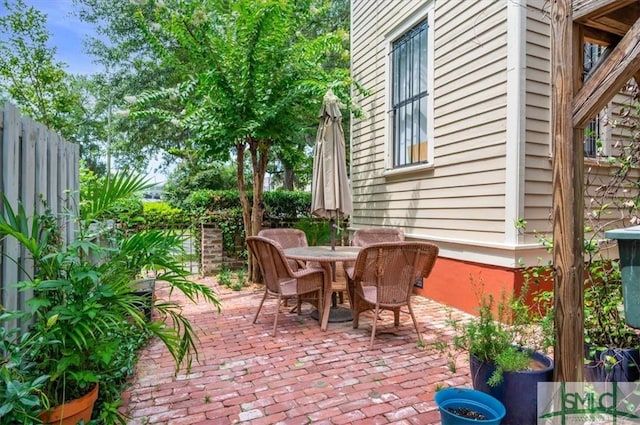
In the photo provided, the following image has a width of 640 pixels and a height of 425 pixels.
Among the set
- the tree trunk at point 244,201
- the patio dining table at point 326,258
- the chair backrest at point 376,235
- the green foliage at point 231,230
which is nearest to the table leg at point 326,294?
the patio dining table at point 326,258

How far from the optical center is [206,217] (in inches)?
272

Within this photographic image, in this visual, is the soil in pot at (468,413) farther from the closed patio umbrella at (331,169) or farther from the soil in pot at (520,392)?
the closed patio umbrella at (331,169)

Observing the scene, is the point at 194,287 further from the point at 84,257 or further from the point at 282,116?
the point at 282,116

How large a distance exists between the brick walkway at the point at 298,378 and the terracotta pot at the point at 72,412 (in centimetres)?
42

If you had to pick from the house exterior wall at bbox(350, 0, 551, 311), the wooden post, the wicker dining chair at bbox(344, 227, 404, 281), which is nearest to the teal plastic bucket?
the wooden post

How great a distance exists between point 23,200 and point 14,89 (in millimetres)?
7032

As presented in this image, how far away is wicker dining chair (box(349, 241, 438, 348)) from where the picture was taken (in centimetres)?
328

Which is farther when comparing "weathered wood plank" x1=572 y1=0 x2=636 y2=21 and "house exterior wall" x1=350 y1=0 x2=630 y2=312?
"house exterior wall" x1=350 y1=0 x2=630 y2=312

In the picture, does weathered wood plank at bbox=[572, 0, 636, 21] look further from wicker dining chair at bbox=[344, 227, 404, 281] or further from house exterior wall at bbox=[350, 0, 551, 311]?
wicker dining chair at bbox=[344, 227, 404, 281]

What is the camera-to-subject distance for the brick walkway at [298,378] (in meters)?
2.23

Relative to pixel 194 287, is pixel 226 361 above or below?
below

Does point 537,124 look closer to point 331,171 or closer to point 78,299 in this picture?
point 331,171

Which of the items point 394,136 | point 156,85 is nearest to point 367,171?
point 394,136

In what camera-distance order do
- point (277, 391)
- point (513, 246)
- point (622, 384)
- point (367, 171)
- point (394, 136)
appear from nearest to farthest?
1. point (622, 384)
2. point (277, 391)
3. point (513, 246)
4. point (394, 136)
5. point (367, 171)
